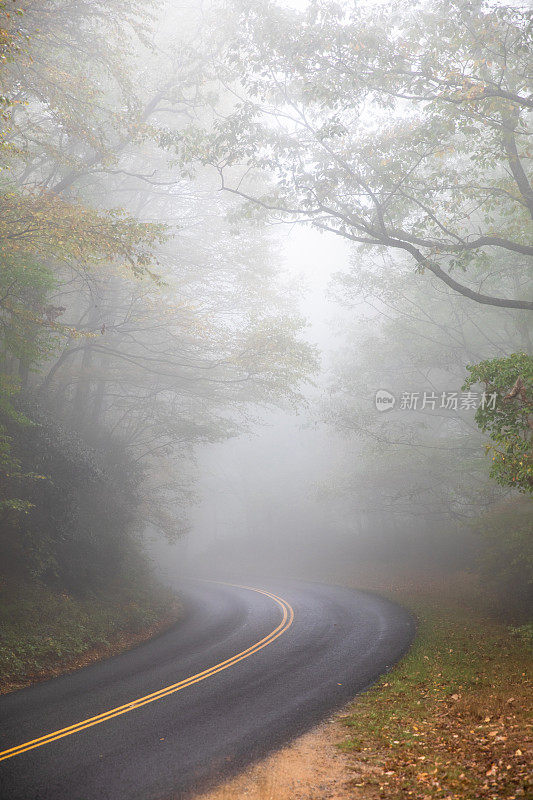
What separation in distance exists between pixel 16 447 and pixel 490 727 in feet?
40.4

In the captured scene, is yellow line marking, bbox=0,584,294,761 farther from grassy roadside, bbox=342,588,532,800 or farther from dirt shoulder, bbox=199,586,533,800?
grassy roadside, bbox=342,588,532,800

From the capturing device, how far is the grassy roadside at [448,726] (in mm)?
5227

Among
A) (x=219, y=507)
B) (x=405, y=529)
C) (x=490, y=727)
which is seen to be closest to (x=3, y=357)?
(x=490, y=727)

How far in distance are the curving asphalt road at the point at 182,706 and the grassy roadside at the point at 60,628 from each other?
2.13ft

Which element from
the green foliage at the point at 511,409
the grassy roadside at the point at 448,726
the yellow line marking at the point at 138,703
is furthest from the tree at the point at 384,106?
the yellow line marking at the point at 138,703

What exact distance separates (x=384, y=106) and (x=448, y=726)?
Answer: 41.0ft

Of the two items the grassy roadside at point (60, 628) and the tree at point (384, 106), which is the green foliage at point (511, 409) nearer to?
the tree at point (384, 106)

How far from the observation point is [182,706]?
308 inches

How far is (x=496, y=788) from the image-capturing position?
4961mm

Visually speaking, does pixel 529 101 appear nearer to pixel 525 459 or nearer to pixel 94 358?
pixel 525 459

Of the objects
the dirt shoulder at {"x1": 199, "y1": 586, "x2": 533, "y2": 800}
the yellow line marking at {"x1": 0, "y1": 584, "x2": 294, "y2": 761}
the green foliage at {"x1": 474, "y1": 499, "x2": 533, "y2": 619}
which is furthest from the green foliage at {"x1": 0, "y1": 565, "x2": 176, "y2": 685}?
the green foliage at {"x1": 474, "y1": 499, "x2": 533, "y2": 619}

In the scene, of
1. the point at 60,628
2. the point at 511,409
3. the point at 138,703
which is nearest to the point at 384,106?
the point at 511,409

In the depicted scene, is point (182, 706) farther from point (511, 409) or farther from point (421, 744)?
point (511, 409)

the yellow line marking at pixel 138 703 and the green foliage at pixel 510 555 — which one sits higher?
the green foliage at pixel 510 555
